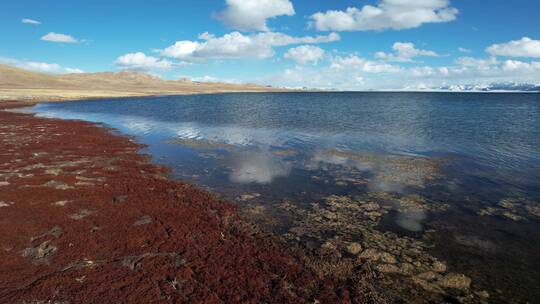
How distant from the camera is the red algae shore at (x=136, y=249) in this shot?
9445 millimetres

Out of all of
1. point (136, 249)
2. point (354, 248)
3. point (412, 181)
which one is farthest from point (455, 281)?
point (412, 181)

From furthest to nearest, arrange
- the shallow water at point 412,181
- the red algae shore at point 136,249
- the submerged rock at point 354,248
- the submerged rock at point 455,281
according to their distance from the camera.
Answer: the shallow water at point 412,181 → the submerged rock at point 354,248 → the submerged rock at point 455,281 → the red algae shore at point 136,249

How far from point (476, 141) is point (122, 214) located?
37.6 m

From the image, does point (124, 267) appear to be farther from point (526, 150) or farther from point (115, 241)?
point (526, 150)

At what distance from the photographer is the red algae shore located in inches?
372

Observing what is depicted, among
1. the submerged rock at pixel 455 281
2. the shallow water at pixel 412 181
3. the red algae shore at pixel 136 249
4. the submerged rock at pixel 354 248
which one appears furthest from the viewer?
the shallow water at pixel 412 181

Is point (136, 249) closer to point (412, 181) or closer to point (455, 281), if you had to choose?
point (455, 281)

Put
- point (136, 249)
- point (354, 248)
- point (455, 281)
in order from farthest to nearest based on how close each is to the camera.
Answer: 1. point (354, 248)
2. point (136, 249)
3. point (455, 281)

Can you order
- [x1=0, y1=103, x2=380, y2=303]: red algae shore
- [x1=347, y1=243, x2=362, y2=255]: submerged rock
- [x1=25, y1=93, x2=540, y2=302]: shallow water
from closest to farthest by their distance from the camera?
[x1=0, y1=103, x2=380, y2=303]: red algae shore
[x1=347, y1=243, x2=362, y2=255]: submerged rock
[x1=25, y1=93, x2=540, y2=302]: shallow water

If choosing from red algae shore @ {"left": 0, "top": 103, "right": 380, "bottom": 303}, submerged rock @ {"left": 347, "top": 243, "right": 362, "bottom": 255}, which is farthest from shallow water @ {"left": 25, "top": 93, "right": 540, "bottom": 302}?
red algae shore @ {"left": 0, "top": 103, "right": 380, "bottom": 303}

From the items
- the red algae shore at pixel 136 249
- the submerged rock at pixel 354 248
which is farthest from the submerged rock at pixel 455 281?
the submerged rock at pixel 354 248

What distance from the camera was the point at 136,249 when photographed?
462 inches

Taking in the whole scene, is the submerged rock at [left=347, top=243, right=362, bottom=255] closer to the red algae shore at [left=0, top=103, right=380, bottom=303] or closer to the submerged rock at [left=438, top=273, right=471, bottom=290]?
the red algae shore at [left=0, top=103, right=380, bottom=303]

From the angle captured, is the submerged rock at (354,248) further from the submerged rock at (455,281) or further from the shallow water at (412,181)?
the submerged rock at (455,281)
